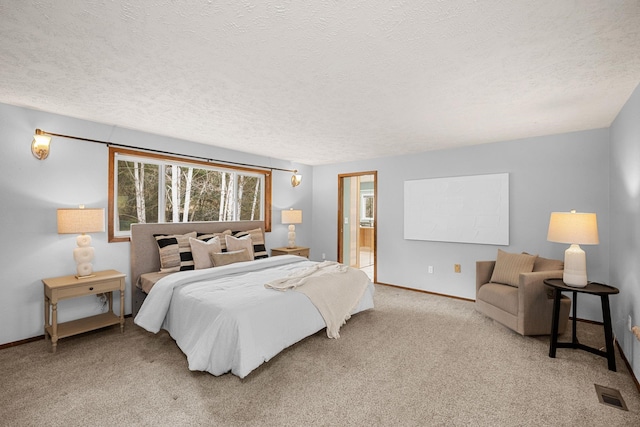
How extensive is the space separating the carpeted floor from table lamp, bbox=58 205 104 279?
0.74 metres

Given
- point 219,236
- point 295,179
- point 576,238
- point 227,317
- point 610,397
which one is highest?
point 295,179

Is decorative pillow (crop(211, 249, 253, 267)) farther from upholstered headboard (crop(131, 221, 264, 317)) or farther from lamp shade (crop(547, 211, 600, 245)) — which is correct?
lamp shade (crop(547, 211, 600, 245))

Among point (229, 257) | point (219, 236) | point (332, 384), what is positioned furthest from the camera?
point (219, 236)

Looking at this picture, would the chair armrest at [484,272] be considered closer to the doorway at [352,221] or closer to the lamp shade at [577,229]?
the lamp shade at [577,229]

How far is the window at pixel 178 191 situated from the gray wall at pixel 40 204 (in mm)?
194

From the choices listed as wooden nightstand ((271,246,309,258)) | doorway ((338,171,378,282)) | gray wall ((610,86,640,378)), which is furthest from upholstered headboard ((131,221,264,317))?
gray wall ((610,86,640,378))

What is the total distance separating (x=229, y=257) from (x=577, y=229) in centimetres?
366

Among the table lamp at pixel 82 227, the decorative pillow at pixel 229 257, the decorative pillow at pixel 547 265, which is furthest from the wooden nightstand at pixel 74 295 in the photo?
the decorative pillow at pixel 547 265

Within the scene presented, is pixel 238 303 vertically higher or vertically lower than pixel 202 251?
lower

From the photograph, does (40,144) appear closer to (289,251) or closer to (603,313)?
(289,251)

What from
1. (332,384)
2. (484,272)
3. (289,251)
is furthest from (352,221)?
(332,384)

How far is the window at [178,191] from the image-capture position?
3.78 meters

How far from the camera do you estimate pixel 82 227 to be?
298 cm

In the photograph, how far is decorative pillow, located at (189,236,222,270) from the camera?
3701 millimetres
